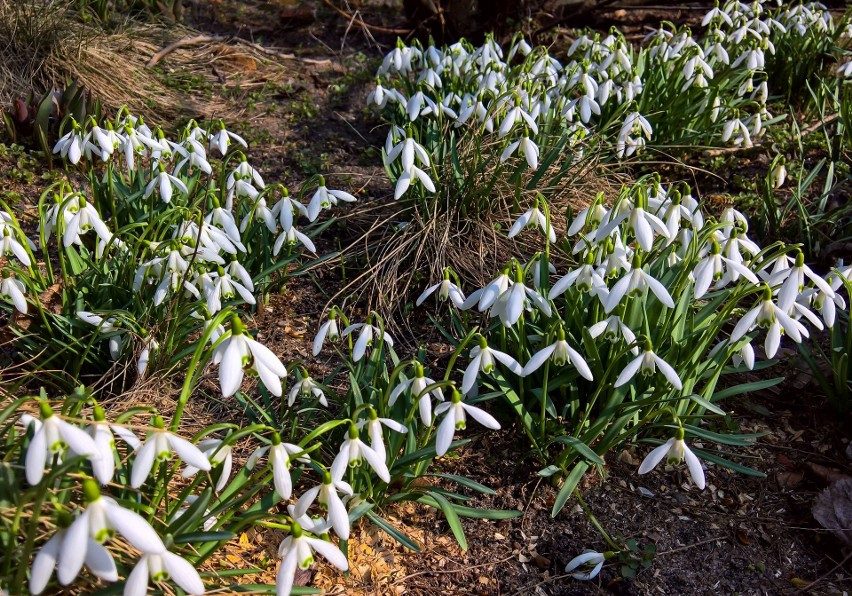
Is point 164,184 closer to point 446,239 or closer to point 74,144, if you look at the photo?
point 74,144

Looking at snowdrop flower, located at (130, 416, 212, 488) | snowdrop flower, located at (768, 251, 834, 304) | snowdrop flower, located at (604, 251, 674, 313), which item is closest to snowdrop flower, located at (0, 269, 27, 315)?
snowdrop flower, located at (130, 416, 212, 488)

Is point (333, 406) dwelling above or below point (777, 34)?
below

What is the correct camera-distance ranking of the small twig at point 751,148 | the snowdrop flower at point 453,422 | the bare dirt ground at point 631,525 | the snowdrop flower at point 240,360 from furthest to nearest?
the small twig at point 751,148 < the bare dirt ground at point 631,525 < the snowdrop flower at point 453,422 < the snowdrop flower at point 240,360

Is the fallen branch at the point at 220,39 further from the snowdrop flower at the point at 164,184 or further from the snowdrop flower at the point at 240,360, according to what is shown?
the snowdrop flower at the point at 240,360

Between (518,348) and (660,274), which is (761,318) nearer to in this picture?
(660,274)

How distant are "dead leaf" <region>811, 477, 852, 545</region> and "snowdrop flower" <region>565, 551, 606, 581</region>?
0.68 m

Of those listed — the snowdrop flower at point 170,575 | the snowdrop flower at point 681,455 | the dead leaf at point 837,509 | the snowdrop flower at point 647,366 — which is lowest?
the dead leaf at point 837,509

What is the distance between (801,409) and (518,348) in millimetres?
1061

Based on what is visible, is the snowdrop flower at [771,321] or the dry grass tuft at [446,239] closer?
Result: the snowdrop flower at [771,321]

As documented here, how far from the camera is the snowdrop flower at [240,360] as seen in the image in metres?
1.59

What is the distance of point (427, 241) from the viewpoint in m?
3.15

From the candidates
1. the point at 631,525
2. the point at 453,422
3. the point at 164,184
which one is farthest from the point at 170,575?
the point at 164,184

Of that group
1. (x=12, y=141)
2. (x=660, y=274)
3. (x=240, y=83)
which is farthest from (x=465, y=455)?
(x=240, y=83)

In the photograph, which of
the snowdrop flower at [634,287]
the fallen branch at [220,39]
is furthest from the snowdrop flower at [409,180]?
the fallen branch at [220,39]
